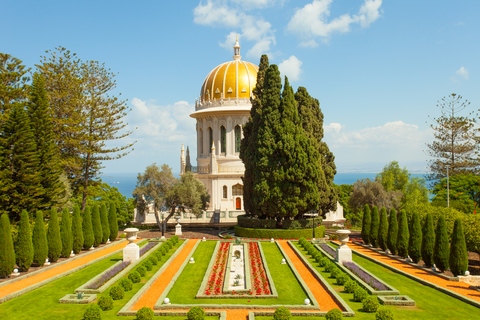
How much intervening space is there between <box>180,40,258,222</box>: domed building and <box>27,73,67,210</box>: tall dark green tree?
25.8 metres

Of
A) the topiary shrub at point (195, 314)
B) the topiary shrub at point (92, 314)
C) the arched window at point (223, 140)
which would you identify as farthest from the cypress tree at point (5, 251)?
the arched window at point (223, 140)

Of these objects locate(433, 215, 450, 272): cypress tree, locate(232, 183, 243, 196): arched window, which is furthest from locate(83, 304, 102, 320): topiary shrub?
locate(232, 183, 243, 196): arched window

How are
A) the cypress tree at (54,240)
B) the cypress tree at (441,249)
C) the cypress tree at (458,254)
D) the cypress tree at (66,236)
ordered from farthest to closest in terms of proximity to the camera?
the cypress tree at (66,236), the cypress tree at (54,240), the cypress tree at (441,249), the cypress tree at (458,254)

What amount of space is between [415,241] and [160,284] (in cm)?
1351

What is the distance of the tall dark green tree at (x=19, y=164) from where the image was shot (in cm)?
2722

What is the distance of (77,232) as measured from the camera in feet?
90.4

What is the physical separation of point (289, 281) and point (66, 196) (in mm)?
20344

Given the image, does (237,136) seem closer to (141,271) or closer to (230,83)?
(230,83)

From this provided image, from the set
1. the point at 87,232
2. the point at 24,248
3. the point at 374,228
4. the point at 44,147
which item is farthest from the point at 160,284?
the point at 374,228

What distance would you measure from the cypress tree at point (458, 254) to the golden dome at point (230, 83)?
3874cm

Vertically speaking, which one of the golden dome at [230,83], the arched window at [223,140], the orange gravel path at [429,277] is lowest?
the orange gravel path at [429,277]

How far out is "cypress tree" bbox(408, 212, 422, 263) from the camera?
24.4m

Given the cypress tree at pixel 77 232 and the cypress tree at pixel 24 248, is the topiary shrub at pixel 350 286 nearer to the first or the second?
the cypress tree at pixel 24 248

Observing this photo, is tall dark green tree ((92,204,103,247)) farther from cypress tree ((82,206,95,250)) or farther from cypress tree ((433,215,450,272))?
cypress tree ((433,215,450,272))
